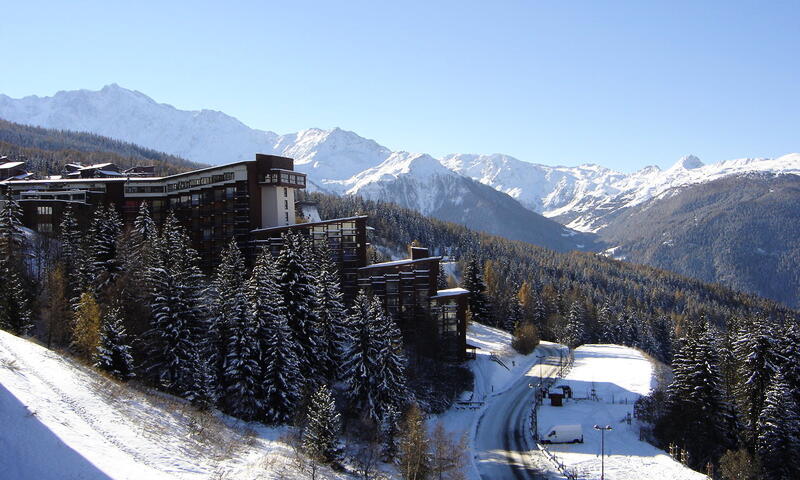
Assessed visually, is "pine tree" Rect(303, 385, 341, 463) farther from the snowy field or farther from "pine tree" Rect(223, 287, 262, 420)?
the snowy field

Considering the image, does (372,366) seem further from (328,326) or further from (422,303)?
(422,303)

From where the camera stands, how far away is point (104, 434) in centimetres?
2861

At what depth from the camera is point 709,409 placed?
57438 mm

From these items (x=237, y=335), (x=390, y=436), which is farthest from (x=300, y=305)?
(x=390, y=436)

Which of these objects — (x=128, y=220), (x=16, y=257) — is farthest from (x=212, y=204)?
(x=16, y=257)

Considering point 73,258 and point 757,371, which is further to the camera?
point 73,258

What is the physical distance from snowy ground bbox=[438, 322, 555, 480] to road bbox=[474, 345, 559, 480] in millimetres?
733

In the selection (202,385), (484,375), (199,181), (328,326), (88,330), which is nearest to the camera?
(202,385)

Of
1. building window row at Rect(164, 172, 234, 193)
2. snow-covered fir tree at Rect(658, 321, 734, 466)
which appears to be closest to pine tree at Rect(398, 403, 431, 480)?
snow-covered fir tree at Rect(658, 321, 734, 466)

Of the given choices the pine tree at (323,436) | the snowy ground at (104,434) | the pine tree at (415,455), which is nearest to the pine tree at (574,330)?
the pine tree at (415,455)

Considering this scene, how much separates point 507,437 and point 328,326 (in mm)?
20951

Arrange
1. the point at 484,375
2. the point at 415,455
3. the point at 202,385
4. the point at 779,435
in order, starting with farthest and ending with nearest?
the point at 484,375 → the point at 779,435 → the point at 202,385 → the point at 415,455

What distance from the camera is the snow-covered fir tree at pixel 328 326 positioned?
174 ft

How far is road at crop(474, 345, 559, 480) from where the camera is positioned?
49594 mm
